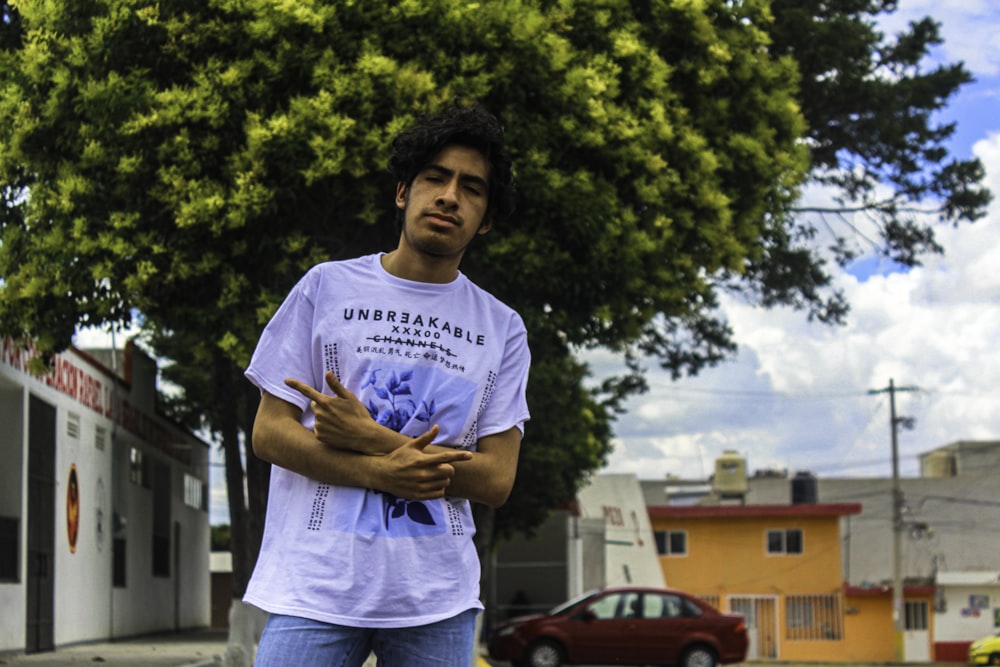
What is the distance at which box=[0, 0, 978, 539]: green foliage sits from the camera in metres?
13.2

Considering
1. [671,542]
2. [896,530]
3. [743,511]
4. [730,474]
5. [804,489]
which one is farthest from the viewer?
[730,474]

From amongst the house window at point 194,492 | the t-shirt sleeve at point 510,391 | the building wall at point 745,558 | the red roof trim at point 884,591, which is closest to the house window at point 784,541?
the building wall at point 745,558

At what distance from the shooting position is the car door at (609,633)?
2512 centimetres

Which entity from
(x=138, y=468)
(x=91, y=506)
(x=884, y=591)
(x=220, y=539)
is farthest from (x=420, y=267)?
(x=220, y=539)

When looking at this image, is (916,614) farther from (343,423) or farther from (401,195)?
(343,423)

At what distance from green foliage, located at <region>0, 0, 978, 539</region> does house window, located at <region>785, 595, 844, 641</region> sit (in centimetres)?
3750

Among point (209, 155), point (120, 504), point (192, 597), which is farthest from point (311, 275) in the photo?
point (192, 597)

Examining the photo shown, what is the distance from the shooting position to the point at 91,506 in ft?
80.5

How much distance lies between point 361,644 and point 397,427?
41cm

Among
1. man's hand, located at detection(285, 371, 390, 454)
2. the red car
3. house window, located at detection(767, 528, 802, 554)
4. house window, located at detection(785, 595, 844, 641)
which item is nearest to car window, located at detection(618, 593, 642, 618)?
the red car

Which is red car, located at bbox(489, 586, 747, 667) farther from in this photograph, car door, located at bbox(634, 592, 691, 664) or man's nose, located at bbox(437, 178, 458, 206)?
man's nose, located at bbox(437, 178, 458, 206)

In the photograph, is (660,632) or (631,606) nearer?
(660,632)

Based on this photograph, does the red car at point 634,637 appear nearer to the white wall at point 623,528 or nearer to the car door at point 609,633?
the car door at point 609,633

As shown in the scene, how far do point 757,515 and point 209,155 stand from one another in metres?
40.6
